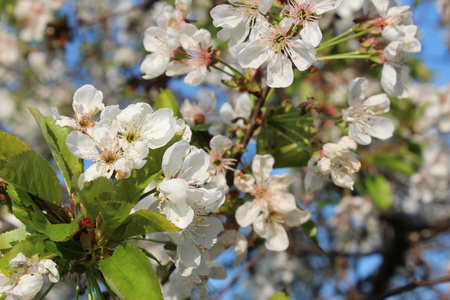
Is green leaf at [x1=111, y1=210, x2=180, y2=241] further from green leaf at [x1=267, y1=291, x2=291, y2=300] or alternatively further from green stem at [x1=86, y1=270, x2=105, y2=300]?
green leaf at [x1=267, y1=291, x2=291, y2=300]

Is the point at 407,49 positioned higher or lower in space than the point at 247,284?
higher

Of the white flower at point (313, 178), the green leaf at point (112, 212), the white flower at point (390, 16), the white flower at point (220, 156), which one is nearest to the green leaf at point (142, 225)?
the green leaf at point (112, 212)

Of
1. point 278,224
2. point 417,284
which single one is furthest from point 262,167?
point 417,284

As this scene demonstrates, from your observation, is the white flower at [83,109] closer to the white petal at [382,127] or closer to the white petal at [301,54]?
the white petal at [301,54]

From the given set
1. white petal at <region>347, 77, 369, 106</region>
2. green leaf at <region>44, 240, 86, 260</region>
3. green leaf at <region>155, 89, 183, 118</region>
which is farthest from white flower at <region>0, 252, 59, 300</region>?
white petal at <region>347, 77, 369, 106</region>

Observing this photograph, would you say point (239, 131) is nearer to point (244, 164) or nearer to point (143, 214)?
point (244, 164)

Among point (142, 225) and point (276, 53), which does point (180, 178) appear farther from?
point (276, 53)

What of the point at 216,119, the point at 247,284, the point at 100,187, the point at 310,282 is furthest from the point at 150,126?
the point at 310,282
